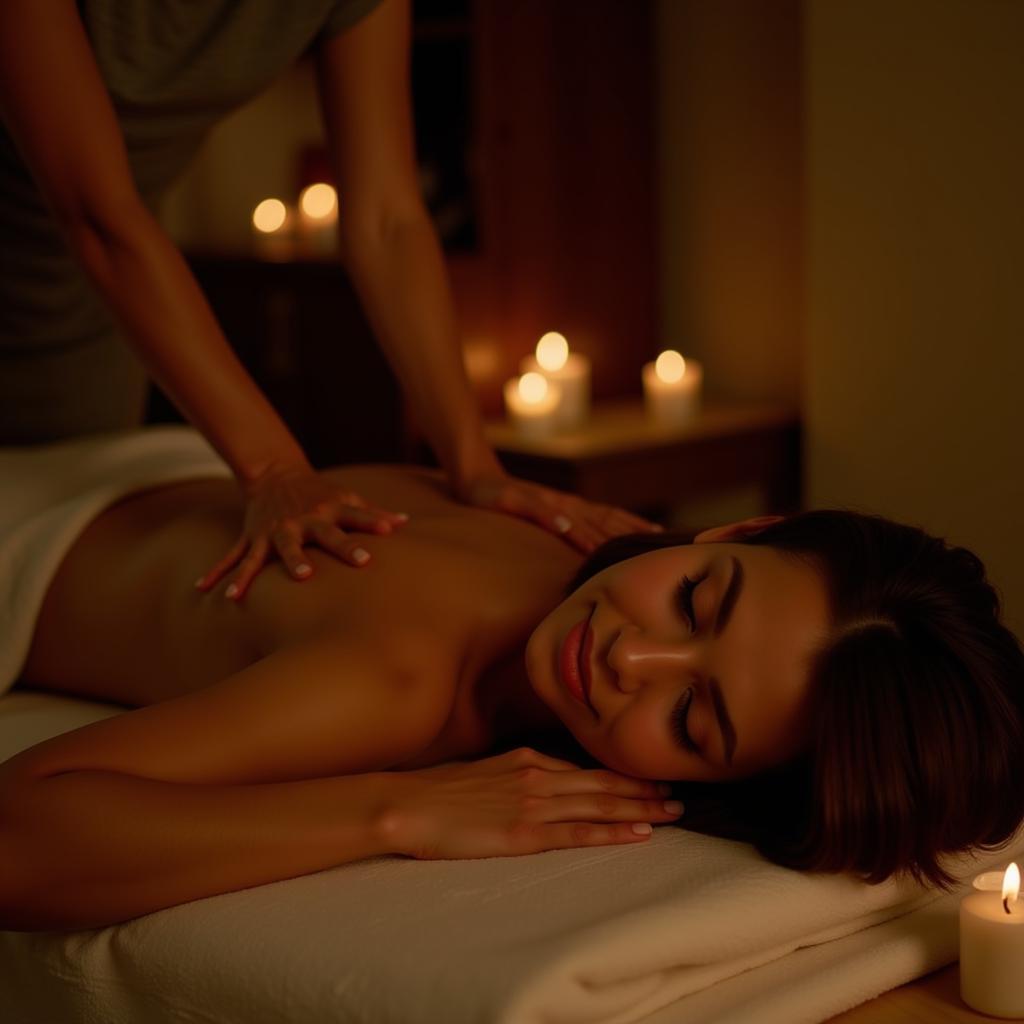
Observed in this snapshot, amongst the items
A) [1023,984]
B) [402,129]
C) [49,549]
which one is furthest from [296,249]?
[1023,984]

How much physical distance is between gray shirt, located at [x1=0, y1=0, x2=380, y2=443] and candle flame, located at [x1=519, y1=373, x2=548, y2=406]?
1013 mm

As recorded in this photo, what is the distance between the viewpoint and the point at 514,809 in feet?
4.58

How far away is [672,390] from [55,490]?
1.66 meters

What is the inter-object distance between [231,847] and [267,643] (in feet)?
1.09

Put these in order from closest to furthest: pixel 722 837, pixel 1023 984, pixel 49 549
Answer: pixel 1023 984 < pixel 722 837 < pixel 49 549

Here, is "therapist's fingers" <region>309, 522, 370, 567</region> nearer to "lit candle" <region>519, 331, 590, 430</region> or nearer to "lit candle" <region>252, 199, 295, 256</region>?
"lit candle" <region>519, 331, 590, 430</region>

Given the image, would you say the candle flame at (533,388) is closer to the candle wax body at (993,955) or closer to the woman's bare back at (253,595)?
the woman's bare back at (253,595)

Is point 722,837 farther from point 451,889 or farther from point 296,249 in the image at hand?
point 296,249

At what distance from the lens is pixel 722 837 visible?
1.43m

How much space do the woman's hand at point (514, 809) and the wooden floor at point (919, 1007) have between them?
0.87ft

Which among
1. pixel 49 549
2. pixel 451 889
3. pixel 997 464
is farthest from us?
pixel 997 464

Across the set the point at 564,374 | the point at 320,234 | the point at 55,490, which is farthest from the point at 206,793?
the point at 320,234

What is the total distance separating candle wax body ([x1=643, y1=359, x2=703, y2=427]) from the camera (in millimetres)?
3393

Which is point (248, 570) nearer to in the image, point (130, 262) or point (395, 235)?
point (130, 262)
